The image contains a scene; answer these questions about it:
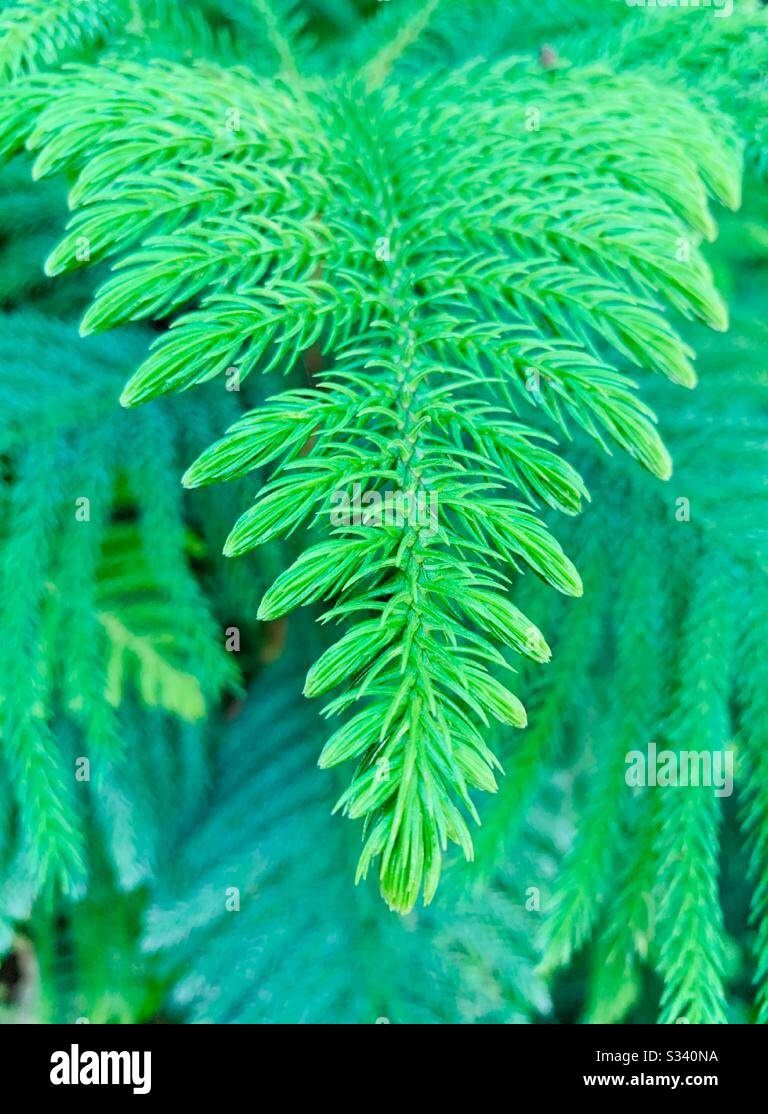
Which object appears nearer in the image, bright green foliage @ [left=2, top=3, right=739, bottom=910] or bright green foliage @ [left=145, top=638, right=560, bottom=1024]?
bright green foliage @ [left=2, top=3, right=739, bottom=910]

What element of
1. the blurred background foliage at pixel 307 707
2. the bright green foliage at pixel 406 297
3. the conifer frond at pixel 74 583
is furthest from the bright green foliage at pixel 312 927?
the bright green foliage at pixel 406 297

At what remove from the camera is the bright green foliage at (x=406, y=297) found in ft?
1.67

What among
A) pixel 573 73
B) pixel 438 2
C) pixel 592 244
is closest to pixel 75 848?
pixel 592 244

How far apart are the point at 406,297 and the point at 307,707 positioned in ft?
1.77

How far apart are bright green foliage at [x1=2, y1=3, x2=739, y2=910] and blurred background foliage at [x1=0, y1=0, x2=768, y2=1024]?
0.15 m

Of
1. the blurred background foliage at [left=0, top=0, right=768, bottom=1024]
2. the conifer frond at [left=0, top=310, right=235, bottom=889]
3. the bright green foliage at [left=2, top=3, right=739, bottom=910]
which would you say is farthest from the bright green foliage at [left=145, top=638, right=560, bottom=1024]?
the bright green foliage at [left=2, top=3, right=739, bottom=910]

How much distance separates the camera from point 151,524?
0.90m

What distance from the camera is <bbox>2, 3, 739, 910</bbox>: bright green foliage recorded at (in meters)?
0.51

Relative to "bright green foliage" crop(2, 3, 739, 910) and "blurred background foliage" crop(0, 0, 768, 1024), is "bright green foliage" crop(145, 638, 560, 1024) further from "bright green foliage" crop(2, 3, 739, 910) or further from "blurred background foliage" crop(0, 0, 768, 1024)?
"bright green foliage" crop(2, 3, 739, 910)

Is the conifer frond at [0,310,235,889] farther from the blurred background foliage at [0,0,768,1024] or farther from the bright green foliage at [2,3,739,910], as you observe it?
the bright green foliage at [2,3,739,910]

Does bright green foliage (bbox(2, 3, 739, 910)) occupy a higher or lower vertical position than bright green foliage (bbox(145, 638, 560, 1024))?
higher

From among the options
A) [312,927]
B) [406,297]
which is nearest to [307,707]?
[312,927]
